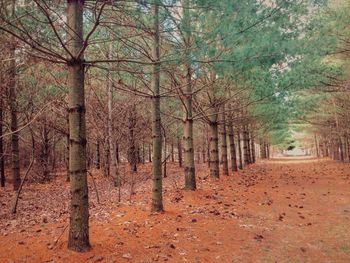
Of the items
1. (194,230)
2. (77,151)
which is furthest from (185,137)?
(77,151)

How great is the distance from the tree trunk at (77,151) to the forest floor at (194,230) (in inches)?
11.3

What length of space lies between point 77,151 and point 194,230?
119 inches

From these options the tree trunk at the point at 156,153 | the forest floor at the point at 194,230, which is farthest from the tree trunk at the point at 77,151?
the tree trunk at the point at 156,153

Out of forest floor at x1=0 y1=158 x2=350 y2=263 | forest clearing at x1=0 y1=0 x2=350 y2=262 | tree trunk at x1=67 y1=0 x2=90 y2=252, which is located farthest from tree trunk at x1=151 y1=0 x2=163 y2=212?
tree trunk at x1=67 y1=0 x2=90 y2=252

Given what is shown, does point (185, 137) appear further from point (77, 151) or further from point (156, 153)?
point (77, 151)

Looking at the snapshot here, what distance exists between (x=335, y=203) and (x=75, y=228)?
26.4ft

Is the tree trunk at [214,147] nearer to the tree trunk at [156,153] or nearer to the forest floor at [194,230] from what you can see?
the forest floor at [194,230]

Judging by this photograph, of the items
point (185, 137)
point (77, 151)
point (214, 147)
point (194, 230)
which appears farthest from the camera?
point (214, 147)

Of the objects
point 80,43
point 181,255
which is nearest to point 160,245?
point 181,255

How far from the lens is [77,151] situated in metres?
5.23

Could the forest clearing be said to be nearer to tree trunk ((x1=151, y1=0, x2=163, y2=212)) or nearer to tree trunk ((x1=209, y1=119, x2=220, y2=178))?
tree trunk ((x1=151, y1=0, x2=163, y2=212))

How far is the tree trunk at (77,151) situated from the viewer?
5242mm

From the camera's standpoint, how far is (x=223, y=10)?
575 cm

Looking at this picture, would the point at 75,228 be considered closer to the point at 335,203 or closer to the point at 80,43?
the point at 80,43
